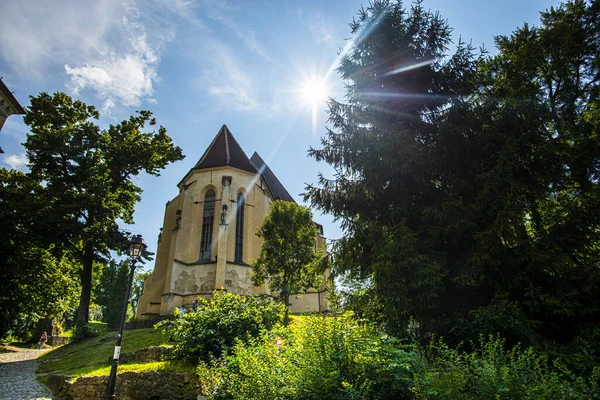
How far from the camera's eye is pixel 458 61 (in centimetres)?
1020

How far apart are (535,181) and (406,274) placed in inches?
161

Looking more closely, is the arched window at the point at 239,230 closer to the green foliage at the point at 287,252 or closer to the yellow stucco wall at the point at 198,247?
the yellow stucco wall at the point at 198,247

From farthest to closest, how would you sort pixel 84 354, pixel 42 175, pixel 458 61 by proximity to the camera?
pixel 42 175
pixel 84 354
pixel 458 61

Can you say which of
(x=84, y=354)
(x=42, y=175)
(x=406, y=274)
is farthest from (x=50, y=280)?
(x=406, y=274)

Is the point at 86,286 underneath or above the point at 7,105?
underneath

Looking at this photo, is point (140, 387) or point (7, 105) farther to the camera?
point (7, 105)

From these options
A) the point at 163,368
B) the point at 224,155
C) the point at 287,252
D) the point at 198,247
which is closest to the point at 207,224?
the point at 198,247

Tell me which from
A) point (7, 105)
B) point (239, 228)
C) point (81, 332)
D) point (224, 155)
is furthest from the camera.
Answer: point (224, 155)

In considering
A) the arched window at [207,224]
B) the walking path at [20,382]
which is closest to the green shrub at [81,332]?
the walking path at [20,382]

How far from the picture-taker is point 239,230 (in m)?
24.6

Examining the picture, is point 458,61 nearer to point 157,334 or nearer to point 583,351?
point 583,351

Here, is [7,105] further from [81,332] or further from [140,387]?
[140,387]

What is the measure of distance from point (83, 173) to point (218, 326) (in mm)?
16848

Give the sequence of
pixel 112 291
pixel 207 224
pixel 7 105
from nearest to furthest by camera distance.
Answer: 1. pixel 7 105
2. pixel 207 224
3. pixel 112 291
